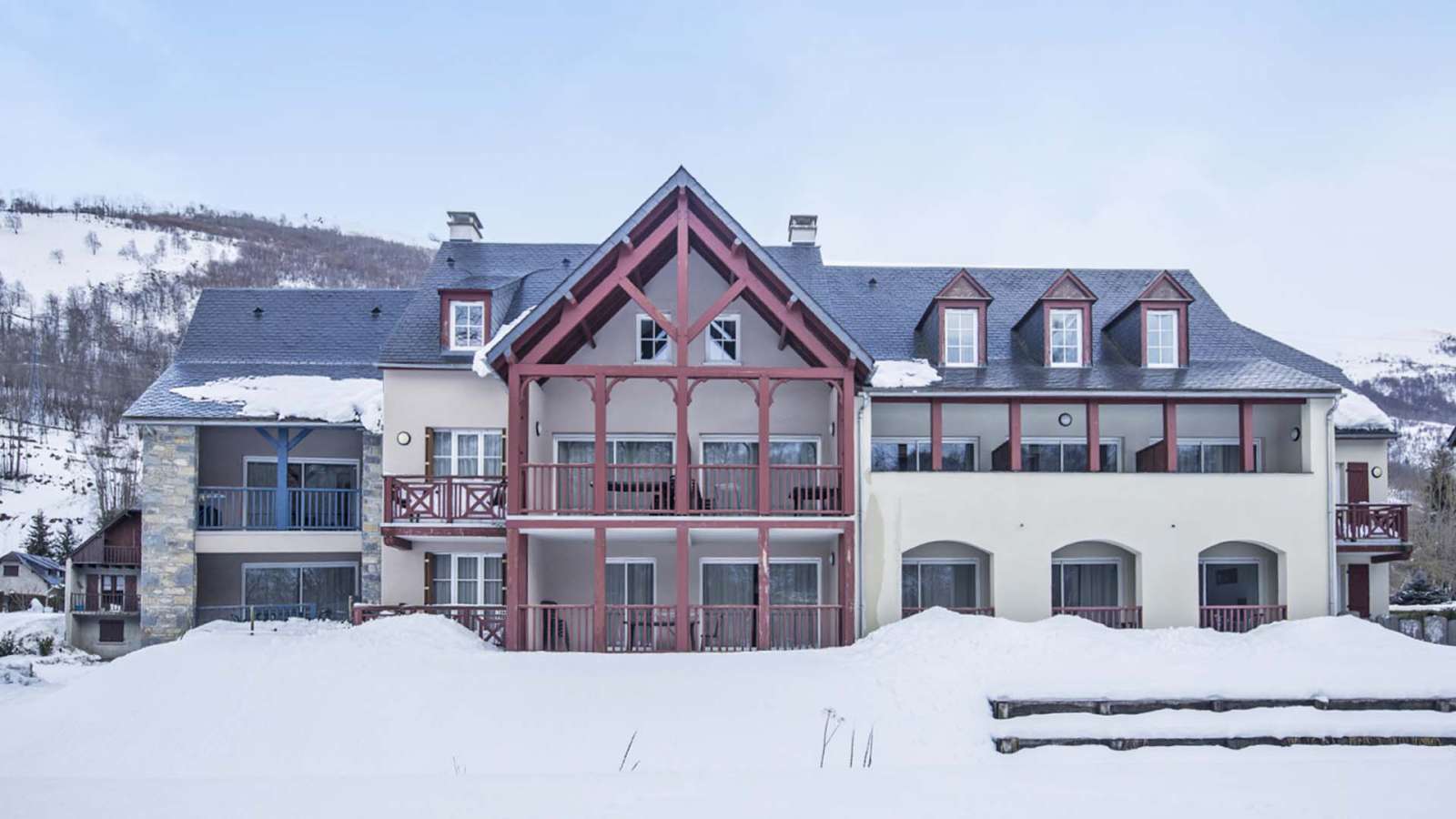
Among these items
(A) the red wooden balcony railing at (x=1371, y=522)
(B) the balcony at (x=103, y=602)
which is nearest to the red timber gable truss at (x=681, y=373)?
(A) the red wooden balcony railing at (x=1371, y=522)

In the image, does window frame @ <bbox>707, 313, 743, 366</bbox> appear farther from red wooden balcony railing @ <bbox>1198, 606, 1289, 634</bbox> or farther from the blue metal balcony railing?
red wooden balcony railing @ <bbox>1198, 606, 1289, 634</bbox>

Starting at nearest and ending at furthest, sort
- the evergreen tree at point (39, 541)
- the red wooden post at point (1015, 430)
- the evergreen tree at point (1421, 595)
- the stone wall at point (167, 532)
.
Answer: the red wooden post at point (1015, 430) → the stone wall at point (167, 532) → the evergreen tree at point (1421, 595) → the evergreen tree at point (39, 541)

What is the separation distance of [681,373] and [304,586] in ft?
39.8

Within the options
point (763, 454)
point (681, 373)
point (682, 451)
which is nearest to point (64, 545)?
point (682, 451)

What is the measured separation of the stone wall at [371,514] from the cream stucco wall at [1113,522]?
11.3 m

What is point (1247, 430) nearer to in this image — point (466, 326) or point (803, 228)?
point (803, 228)

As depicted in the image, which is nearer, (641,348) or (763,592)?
(763,592)

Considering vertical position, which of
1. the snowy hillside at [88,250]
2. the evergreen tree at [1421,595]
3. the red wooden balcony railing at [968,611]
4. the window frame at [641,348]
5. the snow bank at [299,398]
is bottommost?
the evergreen tree at [1421,595]

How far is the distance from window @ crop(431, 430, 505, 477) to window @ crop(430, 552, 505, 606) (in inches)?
76.8

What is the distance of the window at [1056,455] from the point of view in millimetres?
20078

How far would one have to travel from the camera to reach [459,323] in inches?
793

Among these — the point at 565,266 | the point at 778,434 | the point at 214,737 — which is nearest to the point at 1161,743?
the point at 778,434

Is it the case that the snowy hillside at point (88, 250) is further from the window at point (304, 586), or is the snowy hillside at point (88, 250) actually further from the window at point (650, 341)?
the window at point (650, 341)

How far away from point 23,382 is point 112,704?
257 feet
